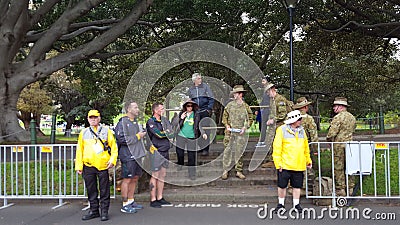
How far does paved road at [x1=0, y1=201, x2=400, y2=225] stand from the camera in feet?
21.4

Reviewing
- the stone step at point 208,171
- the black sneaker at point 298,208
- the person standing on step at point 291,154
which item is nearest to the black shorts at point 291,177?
the person standing on step at point 291,154

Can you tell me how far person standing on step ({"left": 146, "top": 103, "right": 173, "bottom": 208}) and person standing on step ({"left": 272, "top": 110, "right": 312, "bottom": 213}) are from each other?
6.64 ft

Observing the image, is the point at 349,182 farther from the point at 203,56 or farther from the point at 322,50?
the point at 322,50

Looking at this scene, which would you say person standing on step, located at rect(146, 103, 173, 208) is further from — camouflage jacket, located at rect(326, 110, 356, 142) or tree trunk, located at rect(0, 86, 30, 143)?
tree trunk, located at rect(0, 86, 30, 143)

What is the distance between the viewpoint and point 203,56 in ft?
49.5

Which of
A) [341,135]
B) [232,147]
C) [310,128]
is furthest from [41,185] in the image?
[341,135]

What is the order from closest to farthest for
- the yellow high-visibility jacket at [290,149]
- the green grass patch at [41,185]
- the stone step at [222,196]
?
the yellow high-visibility jacket at [290,149] < the stone step at [222,196] < the green grass patch at [41,185]

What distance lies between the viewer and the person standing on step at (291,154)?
689cm

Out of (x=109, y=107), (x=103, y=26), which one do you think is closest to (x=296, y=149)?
(x=103, y=26)

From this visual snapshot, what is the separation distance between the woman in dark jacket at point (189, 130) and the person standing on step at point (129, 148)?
147 cm

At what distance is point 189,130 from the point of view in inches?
337

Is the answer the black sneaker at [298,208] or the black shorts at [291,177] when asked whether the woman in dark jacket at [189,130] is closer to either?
the black shorts at [291,177]

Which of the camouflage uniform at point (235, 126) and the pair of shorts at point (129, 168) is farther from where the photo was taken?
the camouflage uniform at point (235, 126)

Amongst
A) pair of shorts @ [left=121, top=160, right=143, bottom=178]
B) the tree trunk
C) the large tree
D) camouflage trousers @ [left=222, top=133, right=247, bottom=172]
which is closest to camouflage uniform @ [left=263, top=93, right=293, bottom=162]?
camouflage trousers @ [left=222, top=133, right=247, bottom=172]
